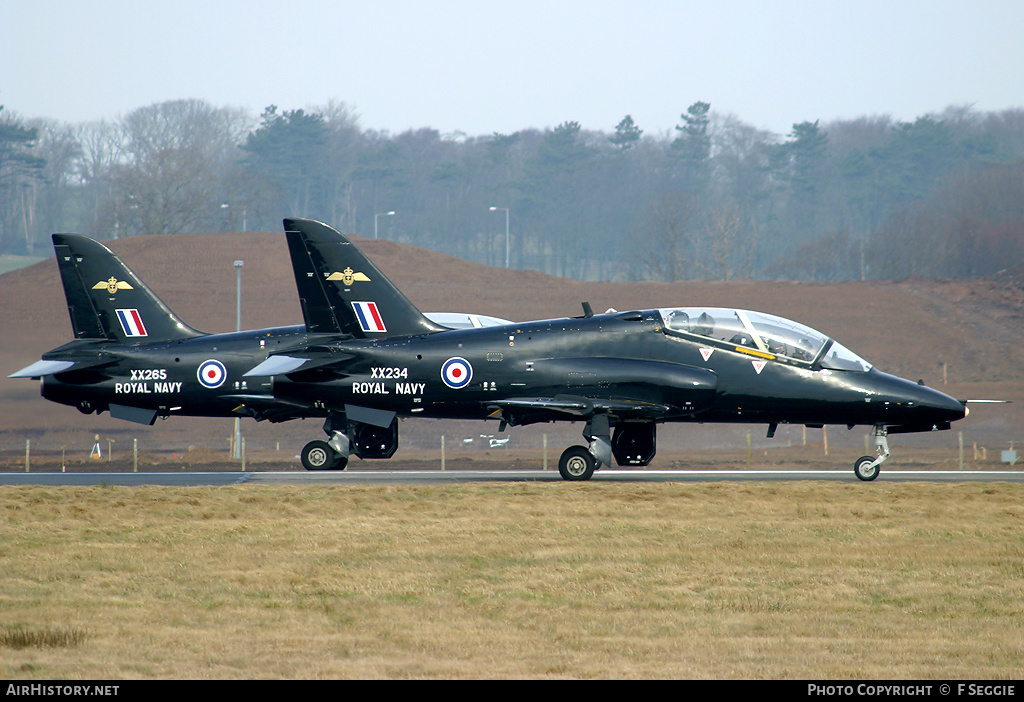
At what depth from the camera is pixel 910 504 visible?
57.0 ft

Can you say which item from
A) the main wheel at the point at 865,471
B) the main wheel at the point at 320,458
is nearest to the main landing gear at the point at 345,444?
the main wheel at the point at 320,458

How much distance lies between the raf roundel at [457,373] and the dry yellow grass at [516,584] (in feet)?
13.9

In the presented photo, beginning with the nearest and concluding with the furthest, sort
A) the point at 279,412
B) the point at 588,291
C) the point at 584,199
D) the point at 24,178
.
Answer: the point at 279,412
the point at 588,291
the point at 584,199
the point at 24,178

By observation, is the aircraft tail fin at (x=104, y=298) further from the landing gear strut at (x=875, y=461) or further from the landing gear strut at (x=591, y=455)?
the landing gear strut at (x=875, y=461)

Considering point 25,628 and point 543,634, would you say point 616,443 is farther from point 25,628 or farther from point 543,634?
point 25,628

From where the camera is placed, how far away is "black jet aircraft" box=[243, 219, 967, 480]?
21969mm

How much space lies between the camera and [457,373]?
2278cm

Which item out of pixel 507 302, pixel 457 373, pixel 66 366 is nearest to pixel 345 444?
pixel 457 373

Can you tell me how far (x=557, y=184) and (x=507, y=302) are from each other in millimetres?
66544

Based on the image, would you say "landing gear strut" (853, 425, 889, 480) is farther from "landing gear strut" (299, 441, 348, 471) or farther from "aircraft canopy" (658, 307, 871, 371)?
"landing gear strut" (299, 441, 348, 471)

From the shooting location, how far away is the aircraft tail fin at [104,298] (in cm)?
2712

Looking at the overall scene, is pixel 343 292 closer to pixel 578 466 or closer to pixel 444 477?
pixel 444 477
